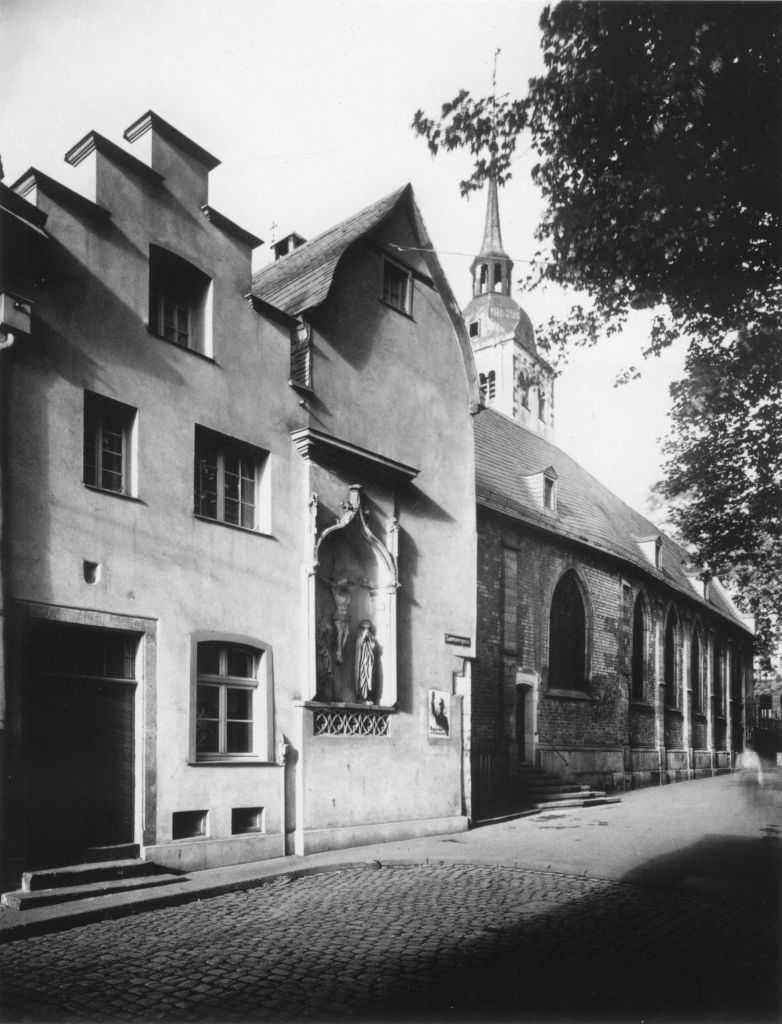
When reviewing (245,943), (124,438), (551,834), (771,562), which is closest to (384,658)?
(551,834)

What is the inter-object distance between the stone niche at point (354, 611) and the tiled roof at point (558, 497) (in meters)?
4.28

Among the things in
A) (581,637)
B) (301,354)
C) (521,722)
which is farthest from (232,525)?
(581,637)

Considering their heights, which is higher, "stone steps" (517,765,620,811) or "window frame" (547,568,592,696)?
"window frame" (547,568,592,696)

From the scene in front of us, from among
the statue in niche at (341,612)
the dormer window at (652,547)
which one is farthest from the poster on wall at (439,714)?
the dormer window at (652,547)

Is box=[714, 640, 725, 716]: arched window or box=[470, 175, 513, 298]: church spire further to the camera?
box=[470, 175, 513, 298]: church spire

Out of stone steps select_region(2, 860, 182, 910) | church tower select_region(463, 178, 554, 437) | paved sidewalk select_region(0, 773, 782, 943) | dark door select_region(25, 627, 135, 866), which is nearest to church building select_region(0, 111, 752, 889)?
dark door select_region(25, 627, 135, 866)

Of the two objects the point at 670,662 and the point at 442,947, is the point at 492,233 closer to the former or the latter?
the point at 670,662

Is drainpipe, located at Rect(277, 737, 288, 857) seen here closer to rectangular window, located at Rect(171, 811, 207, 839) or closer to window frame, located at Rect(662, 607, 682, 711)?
rectangular window, located at Rect(171, 811, 207, 839)

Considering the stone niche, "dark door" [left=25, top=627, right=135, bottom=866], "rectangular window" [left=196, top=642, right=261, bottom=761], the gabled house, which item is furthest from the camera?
the stone niche

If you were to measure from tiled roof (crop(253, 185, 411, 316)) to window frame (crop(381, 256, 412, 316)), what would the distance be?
752mm

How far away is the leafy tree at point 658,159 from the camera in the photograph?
8336 mm

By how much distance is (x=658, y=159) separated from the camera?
8.97 meters

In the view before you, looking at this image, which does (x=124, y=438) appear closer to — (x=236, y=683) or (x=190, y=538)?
(x=190, y=538)

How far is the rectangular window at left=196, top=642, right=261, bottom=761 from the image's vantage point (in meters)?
10.3
